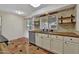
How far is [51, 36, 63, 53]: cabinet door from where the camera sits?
1472 millimetres

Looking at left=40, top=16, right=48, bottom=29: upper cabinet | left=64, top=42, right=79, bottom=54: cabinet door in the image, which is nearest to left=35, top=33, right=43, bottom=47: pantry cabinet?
left=40, top=16, right=48, bottom=29: upper cabinet

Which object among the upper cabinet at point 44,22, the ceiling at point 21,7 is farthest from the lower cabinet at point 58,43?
the ceiling at point 21,7

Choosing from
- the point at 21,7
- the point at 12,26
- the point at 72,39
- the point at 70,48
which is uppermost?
the point at 21,7

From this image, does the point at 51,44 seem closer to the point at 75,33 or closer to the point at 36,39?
the point at 36,39

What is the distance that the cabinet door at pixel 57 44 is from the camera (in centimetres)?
147

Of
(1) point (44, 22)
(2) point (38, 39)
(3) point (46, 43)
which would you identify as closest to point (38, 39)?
(2) point (38, 39)

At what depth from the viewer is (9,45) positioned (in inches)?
60.4

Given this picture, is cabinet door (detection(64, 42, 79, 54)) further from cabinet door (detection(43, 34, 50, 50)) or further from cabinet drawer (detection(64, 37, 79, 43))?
cabinet door (detection(43, 34, 50, 50))

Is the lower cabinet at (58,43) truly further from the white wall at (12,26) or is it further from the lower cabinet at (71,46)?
the white wall at (12,26)

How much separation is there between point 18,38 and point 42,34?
12.4 inches

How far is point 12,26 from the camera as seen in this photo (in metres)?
1.54

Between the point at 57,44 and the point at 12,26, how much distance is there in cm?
61

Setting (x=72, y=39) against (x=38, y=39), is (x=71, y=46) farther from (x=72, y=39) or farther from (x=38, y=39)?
(x=38, y=39)
